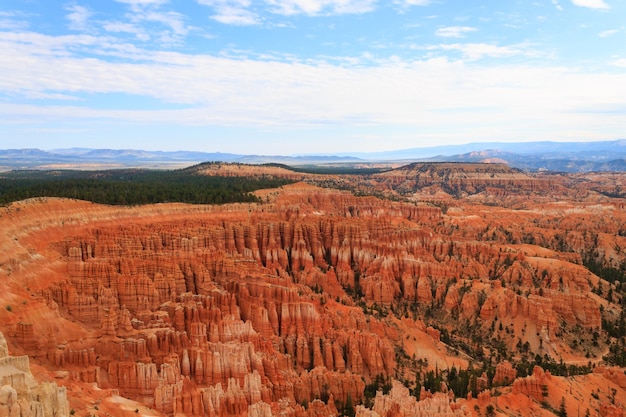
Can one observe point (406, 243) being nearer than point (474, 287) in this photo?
No

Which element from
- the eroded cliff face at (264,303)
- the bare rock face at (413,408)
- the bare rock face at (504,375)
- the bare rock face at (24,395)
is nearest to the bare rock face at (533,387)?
the eroded cliff face at (264,303)

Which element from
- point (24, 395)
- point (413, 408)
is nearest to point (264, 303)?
point (413, 408)

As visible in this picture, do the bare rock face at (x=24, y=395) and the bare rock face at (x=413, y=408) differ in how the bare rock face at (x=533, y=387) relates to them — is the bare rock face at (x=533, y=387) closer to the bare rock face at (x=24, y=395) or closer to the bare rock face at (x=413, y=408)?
the bare rock face at (x=413, y=408)

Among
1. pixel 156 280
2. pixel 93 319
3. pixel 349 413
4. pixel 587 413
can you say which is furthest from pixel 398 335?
pixel 93 319

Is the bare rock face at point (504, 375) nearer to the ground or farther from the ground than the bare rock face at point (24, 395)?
nearer to the ground

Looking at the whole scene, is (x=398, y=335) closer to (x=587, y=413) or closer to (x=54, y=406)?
(x=587, y=413)

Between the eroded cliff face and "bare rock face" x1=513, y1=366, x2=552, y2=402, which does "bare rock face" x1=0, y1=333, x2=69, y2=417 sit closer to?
the eroded cliff face
